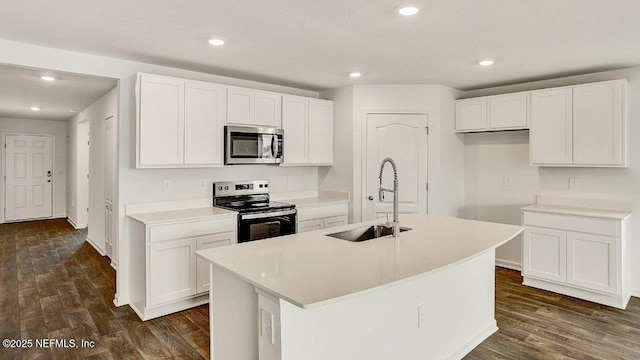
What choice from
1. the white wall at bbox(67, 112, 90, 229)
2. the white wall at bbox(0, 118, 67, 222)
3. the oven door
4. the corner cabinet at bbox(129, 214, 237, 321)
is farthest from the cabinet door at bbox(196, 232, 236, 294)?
the white wall at bbox(0, 118, 67, 222)

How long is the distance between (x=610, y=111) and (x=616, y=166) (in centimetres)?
55

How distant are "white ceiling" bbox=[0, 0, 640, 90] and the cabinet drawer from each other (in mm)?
1531

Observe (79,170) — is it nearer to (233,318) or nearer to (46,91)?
(46,91)

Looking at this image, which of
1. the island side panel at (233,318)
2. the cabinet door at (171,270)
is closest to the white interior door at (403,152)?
the cabinet door at (171,270)

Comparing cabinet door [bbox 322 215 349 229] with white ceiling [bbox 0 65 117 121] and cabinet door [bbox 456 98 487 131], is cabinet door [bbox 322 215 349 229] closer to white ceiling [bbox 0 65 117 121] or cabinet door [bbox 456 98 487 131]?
cabinet door [bbox 456 98 487 131]

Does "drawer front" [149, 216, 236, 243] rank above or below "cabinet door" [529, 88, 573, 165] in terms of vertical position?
below

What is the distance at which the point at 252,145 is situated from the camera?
4.02 metres

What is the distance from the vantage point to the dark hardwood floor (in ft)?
8.73

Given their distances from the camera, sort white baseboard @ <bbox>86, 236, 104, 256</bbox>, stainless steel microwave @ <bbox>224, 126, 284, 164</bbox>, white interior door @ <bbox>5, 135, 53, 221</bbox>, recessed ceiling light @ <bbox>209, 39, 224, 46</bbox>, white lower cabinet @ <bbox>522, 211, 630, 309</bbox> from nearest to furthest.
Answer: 1. recessed ceiling light @ <bbox>209, 39, 224, 46</bbox>
2. white lower cabinet @ <bbox>522, 211, 630, 309</bbox>
3. stainless steel microwave @ <bbox>224, 126, 284, 164</bbox>
4. white baseboard @ <bbox>86, 236, 104, 256</bbox>
5. white interior door @ <bbox>5, 135, 53, 221</bbox>

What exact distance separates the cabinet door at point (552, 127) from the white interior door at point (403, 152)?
3.92ft

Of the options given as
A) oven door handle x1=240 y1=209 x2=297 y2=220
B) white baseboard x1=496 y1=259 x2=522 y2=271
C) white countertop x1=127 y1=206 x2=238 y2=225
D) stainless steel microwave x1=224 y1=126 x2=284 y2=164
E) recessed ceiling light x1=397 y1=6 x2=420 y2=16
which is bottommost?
white baseboard x1=496 y1=259 x2=522 y2=271

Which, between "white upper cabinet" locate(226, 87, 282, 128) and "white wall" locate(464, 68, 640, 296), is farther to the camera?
"white upper cabinet" locate(226, 87, 282, 128)

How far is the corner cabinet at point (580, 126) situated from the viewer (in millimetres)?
3594

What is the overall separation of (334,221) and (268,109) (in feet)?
5.19
